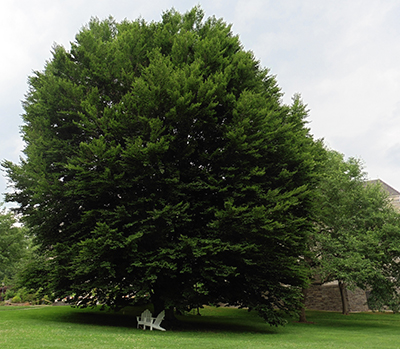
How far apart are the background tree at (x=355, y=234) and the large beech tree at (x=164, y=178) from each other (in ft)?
15.1

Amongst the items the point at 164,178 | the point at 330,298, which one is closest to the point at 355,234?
the point at 164,178

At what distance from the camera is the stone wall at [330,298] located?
31.8m

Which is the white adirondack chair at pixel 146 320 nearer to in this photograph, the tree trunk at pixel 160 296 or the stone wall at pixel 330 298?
the tree trunk at pixel 160 296

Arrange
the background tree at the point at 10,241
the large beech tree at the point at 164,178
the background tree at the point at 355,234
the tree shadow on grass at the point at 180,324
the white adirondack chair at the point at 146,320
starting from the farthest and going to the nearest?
1. the background tree at the point at 10,241
2. the background tree at the point at 355,234
3. the tree shadow on grass at the point at 180,324
4. the white adirondack chair at the point at 146,320
5. the large beech tree at the point at 164,178

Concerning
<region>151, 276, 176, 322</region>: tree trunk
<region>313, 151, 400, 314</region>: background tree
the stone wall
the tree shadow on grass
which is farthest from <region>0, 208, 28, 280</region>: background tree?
the stone wall

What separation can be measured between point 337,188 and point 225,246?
1191 cm

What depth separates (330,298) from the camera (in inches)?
1261

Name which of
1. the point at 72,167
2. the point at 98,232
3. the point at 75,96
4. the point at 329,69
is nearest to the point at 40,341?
the point at 98,232

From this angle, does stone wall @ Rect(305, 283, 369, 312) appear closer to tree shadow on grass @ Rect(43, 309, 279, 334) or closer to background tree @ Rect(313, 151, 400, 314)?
background tree @ Rect(313, 151, 400, 314)

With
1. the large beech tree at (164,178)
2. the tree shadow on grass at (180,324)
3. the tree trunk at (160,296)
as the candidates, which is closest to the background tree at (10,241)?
the tree shadow on grass at (180,324)

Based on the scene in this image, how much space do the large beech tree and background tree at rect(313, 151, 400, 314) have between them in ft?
15.1

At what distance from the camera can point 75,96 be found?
15.4 m

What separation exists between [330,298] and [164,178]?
84.5ft

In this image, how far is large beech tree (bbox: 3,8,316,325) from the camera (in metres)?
13.5
